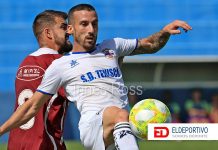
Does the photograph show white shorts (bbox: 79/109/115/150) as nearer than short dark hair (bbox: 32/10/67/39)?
Yes

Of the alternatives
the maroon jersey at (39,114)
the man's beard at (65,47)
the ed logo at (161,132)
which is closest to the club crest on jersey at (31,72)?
the maroon jersey at (39,114)

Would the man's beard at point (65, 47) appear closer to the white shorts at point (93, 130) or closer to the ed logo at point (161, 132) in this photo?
the white shorts at point (93, 130)

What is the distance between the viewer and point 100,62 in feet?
19.3

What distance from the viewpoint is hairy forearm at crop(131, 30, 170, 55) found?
6285 millimetres

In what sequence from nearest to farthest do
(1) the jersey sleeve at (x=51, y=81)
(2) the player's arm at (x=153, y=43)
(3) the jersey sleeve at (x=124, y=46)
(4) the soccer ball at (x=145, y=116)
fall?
(4) the soccer ball at (x=145, y=116) → (1) the jersey sleeve at (x=51, y=81) → (3) the jersey sleeve at (x=124, y=46) → (2) the player's arm at (x=153, y=43)

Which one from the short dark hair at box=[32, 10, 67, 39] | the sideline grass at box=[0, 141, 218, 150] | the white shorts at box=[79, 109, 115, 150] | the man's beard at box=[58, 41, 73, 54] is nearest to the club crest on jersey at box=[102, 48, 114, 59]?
the white shorts at box=[79, 109, 115, 150]

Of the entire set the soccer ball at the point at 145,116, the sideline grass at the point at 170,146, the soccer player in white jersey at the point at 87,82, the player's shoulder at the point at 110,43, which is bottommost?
the sideline grass at the point at 170,146

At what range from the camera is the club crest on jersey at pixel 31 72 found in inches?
253

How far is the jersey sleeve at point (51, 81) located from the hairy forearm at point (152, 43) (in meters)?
0.81

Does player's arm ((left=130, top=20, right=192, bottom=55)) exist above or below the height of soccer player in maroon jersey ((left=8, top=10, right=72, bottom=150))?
above

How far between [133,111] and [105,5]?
44.1ft

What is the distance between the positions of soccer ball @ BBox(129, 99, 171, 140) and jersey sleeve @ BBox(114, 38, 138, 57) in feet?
2.06

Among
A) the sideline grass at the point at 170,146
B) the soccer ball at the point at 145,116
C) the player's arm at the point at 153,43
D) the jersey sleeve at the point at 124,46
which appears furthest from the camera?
the sideline grass at the point at 170,146

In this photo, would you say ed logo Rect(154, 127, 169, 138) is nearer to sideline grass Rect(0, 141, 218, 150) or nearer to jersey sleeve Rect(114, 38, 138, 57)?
jersey sleeve Rect(114, 38, 138, 57)
